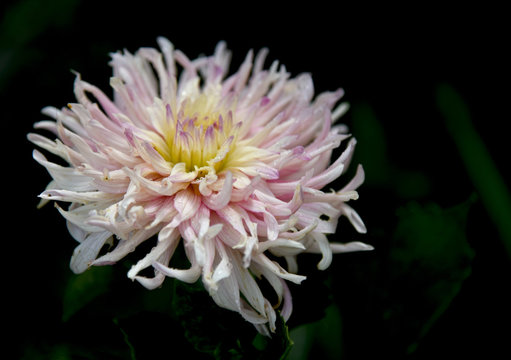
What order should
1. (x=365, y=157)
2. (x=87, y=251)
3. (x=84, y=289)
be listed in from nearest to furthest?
(x=87, y=251) → (x=84, y=289) → (x=365, y=157)

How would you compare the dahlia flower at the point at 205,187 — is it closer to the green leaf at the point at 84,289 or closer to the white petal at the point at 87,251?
the white petal at the point at 87,251

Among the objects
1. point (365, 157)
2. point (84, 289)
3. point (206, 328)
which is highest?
point (365, 157)

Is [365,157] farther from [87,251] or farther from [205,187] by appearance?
[87,251]

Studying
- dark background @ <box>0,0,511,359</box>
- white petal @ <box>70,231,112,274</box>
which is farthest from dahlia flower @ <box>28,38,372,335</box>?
dark background @ <box>0,0,511,359</box>

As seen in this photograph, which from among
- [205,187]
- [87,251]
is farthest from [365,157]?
[87,251]

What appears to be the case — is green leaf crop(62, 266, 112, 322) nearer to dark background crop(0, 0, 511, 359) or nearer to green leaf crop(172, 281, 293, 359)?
dark background crop(0, 0, 511, 359)
